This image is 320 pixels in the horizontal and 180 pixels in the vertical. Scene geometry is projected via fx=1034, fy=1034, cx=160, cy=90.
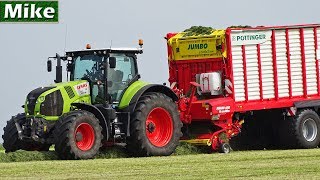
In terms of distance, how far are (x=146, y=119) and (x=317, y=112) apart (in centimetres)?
594

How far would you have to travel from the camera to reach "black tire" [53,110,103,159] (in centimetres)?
2131

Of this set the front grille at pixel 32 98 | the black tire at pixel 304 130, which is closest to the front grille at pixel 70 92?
the front grille at pixel 32 98

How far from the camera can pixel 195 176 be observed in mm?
16594

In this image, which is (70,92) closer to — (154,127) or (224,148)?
(154,127)

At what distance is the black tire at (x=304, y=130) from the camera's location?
2559 cm

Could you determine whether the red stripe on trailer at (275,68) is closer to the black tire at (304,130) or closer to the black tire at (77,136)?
the black tire at (304,130)

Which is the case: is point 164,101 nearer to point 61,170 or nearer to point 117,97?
point 117,97

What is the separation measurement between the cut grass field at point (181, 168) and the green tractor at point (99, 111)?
937 mm

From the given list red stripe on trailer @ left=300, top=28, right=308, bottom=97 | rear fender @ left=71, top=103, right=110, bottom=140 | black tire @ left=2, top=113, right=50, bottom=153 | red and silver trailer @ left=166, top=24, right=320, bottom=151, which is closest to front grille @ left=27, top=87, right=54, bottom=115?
black tire @ left=2, top=113, right=50, bottom=153

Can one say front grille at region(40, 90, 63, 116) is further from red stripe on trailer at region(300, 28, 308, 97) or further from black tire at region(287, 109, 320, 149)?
red stripe on trailer at region(300, 28, 308, 97)

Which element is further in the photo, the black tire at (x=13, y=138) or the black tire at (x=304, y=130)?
the black tire at (x=304, y=130)

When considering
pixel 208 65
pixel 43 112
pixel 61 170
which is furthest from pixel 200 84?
pixel 61 170

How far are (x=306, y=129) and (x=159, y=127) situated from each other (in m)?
4.63

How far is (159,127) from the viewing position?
2344 cm
